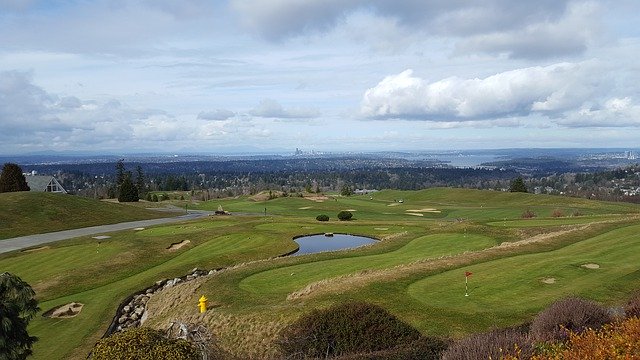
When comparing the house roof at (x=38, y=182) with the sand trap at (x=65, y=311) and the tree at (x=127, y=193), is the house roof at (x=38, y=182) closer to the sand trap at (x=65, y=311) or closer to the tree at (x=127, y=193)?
the tree at (x=127, y=193)

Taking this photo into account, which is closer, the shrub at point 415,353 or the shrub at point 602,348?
the shrub at point 602,348

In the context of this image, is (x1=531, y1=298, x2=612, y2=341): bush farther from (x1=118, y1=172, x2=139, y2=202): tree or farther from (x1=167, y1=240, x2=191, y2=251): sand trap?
(x1=118, y1=172, x2=139, y2=202): tree

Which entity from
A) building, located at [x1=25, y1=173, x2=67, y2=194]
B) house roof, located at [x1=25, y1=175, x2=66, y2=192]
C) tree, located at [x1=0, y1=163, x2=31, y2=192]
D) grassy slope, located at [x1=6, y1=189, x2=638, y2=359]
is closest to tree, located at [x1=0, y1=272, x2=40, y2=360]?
grassy slope, located at [x1=6, y1=189, x2=638, y2=359]

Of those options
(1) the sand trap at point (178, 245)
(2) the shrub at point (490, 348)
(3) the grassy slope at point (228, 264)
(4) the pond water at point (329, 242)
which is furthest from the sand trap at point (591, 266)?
(1) the sand trap at point (178, 245)

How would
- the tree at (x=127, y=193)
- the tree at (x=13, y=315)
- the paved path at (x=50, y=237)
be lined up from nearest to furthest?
1. the tree at (x=13, y=315)
2. the paved path at (x=50, y=237)
3. the tree at (x=127, y=193)

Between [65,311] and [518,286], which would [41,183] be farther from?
[518,286]

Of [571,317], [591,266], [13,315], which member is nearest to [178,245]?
[13,315]
